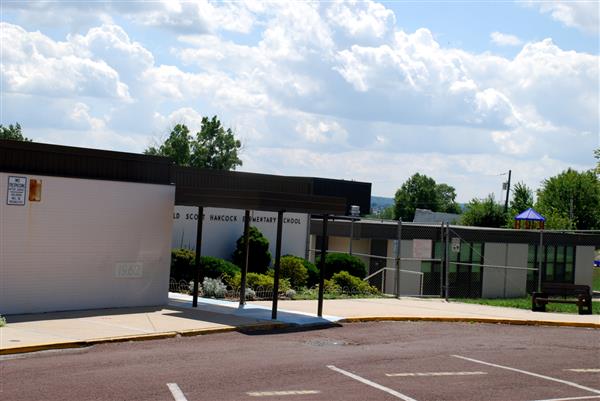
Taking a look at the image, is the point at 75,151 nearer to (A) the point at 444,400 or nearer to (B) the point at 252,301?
(B) the point at 252,301

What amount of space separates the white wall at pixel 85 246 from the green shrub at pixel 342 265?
9.14 m

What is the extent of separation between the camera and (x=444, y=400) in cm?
1109

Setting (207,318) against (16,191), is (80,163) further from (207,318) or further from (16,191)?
(207,318)

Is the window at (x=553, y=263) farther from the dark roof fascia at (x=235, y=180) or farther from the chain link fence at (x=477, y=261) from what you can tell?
the dark roof fascia at (x=235, y=180)

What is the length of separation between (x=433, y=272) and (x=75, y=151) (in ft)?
76.7

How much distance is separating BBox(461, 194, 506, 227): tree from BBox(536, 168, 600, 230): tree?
271 inches

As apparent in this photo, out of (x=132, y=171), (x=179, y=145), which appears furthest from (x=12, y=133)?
(x=132, y=171)

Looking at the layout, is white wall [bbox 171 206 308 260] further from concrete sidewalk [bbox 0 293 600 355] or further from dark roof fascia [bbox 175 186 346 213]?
dark roof fascia [bbox 175 186 346 213]

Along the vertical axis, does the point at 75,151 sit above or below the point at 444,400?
above

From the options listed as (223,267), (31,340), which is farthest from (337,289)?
(31,340)

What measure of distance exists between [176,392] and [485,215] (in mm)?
66180

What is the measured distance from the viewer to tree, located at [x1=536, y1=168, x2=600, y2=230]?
269ft

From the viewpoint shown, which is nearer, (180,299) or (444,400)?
(444,400)

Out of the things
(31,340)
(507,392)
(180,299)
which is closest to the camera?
(507,392)
